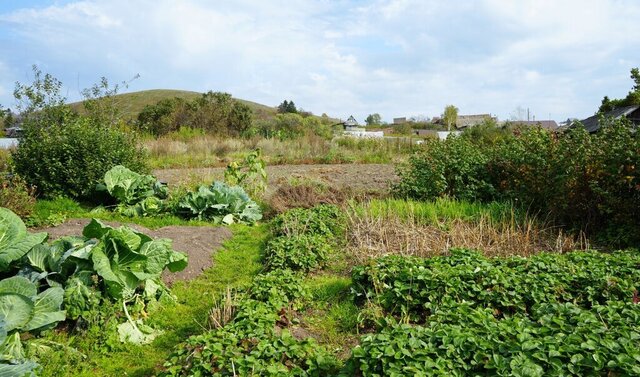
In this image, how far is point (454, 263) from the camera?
4941 millimetres

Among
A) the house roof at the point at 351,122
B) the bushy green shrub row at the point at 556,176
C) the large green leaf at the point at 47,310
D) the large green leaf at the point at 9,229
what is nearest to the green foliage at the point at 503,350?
the large green leaf at the point at 47,310

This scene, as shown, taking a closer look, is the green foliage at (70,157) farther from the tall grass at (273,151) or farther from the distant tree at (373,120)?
the distant tree at (373,120)

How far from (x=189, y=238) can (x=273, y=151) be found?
14061 millimetres

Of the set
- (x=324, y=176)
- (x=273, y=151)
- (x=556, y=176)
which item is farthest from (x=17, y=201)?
(x=273, y=151)

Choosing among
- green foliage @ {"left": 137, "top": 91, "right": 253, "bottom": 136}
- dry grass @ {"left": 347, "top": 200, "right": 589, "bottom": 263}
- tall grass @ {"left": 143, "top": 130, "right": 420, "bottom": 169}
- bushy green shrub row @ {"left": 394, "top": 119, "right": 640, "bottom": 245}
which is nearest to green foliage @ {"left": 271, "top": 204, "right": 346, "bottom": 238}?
dry grass @ {"left": 347, "top": 200, "right": 589, "bottom": 263}

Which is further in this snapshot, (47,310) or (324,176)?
(324,176)

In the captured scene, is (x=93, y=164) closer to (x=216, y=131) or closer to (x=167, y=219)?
(x=167, y=219)

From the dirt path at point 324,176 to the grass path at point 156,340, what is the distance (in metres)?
5.43

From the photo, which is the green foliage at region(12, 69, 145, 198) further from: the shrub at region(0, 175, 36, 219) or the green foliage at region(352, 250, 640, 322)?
the green foliage at region(352, 250, 640, 322)

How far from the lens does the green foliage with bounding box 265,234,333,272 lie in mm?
5773

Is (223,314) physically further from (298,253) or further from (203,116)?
(203,116)

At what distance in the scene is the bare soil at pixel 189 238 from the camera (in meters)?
Answer: 5.90

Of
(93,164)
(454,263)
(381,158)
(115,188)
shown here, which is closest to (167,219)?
(115,188)

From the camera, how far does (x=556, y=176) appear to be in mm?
7410
